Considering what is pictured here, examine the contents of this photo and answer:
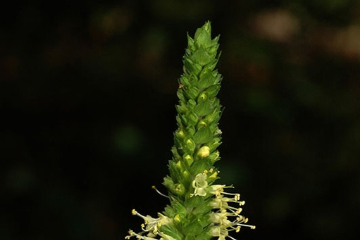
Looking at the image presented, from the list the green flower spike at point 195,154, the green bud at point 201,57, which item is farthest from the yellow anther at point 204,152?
the green bud at point 201,57

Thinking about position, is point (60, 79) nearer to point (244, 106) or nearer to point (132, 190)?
point (132, 190)

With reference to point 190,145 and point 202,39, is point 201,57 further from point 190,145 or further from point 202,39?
point 190,145

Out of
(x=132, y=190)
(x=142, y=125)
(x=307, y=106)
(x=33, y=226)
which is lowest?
(x=33, y=226)

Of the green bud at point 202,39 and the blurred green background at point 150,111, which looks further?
the blurred green background at point 150,111

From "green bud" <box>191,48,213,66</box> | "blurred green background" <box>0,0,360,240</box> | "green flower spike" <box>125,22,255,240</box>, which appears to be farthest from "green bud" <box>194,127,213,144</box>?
"blurred green background" <box>0,0,360,240</box>

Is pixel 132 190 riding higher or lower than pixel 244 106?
lower

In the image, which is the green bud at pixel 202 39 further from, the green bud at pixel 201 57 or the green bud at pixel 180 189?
the green bud at pixel 180 189

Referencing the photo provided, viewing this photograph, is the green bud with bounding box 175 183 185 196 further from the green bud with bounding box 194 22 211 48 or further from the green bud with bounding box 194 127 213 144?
the green bud with bounding box 194 22 211 48

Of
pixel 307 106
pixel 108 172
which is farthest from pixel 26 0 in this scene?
pixel 307 106
